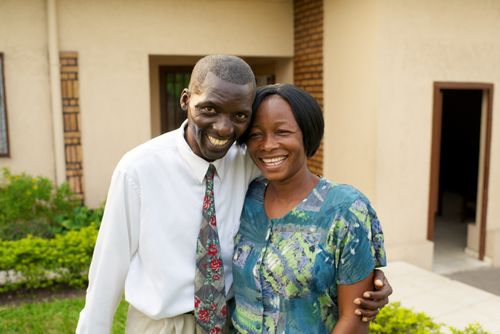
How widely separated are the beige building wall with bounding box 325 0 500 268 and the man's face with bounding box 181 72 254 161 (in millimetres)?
4142

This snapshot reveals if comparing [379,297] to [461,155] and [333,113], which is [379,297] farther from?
[461,155]

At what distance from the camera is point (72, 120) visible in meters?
6.06

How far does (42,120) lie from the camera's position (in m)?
5.98

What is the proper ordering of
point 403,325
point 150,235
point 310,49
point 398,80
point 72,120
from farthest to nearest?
point 310,49
point 72,120
point 398,80
point 403,325
point 150,235

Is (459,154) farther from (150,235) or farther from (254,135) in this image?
(150,235)

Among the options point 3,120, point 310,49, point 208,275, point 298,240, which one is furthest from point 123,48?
point 298,240

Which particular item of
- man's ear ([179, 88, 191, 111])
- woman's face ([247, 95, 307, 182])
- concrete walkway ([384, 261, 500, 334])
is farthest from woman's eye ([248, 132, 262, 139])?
concrete walkway ([384, 261, 500, 334])

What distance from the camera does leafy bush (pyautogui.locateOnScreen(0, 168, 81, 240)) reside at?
5.55 metres

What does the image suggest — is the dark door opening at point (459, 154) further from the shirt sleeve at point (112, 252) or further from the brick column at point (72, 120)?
the shirt sleeve at point (112, 252)

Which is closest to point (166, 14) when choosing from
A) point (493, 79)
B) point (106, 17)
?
point (106, 17)

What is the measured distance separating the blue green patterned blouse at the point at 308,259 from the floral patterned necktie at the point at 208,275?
0.30ft

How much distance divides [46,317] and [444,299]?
3.75 meters

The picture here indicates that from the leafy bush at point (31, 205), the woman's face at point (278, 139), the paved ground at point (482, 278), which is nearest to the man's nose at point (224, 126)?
the woman's face at point (278, 139)

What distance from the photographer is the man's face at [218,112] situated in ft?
5.67
